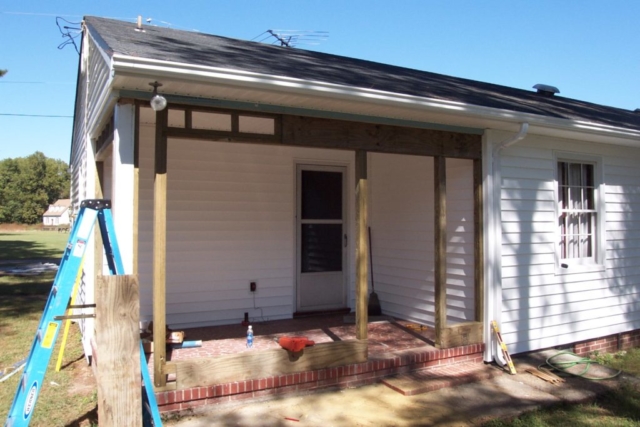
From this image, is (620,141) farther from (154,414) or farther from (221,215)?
(154,414)

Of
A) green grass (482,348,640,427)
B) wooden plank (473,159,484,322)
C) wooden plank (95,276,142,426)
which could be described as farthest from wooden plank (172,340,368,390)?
wooden plank (473,159,484,322)

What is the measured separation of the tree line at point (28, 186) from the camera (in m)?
63.8

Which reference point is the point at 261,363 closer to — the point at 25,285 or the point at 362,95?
the point at 362,95

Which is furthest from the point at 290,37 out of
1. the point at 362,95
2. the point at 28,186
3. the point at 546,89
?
the point at 28,186

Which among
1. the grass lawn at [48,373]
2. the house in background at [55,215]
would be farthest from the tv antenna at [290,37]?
the house in background at [55,215]

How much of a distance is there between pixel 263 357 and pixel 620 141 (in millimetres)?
5074

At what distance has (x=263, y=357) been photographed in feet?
14.1

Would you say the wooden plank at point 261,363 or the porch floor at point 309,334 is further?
the porch floor at point 309,334

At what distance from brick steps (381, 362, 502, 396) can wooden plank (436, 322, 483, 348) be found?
0.22m

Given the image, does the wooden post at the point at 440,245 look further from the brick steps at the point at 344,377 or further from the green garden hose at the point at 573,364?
the green garden hose at the point at 573,364

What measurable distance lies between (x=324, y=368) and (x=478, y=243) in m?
2.10

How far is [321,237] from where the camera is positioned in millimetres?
6926

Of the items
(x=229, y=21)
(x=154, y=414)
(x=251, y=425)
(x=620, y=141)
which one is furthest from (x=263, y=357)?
(x=229, y=21)

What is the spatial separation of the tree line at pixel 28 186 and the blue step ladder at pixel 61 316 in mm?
67736
